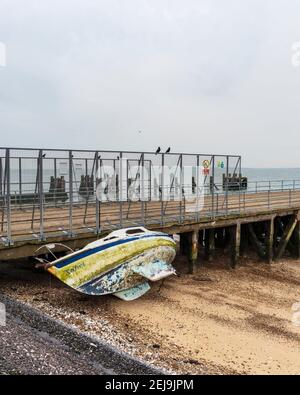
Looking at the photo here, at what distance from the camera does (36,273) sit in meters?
12.1

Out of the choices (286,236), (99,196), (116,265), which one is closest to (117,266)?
(116,265)

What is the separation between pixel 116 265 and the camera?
10.1 m

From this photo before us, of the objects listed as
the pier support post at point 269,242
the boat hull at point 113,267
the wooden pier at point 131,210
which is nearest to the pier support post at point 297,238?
the wooden pier at point 131,210

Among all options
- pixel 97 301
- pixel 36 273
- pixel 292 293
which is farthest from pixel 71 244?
pixel 292 293

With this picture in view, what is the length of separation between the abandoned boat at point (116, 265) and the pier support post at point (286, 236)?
843 cm

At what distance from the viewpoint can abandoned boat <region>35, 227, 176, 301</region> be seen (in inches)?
390

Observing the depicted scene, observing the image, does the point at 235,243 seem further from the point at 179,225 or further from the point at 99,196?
the point at 99,196

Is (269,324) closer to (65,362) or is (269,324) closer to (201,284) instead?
(201,284)

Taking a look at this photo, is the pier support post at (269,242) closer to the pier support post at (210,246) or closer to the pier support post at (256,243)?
the pier support post at (256,243)

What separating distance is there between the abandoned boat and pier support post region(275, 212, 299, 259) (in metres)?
8.43

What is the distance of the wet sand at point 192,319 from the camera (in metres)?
7.95

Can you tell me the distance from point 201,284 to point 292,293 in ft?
9.74

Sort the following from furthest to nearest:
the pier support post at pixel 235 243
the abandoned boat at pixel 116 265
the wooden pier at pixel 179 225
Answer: the pier support post at pixel 235 243 < the wooden pier at pixel 179 225 < the abandoned boat at pixel 116 265

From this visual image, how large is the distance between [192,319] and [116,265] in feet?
7.62
